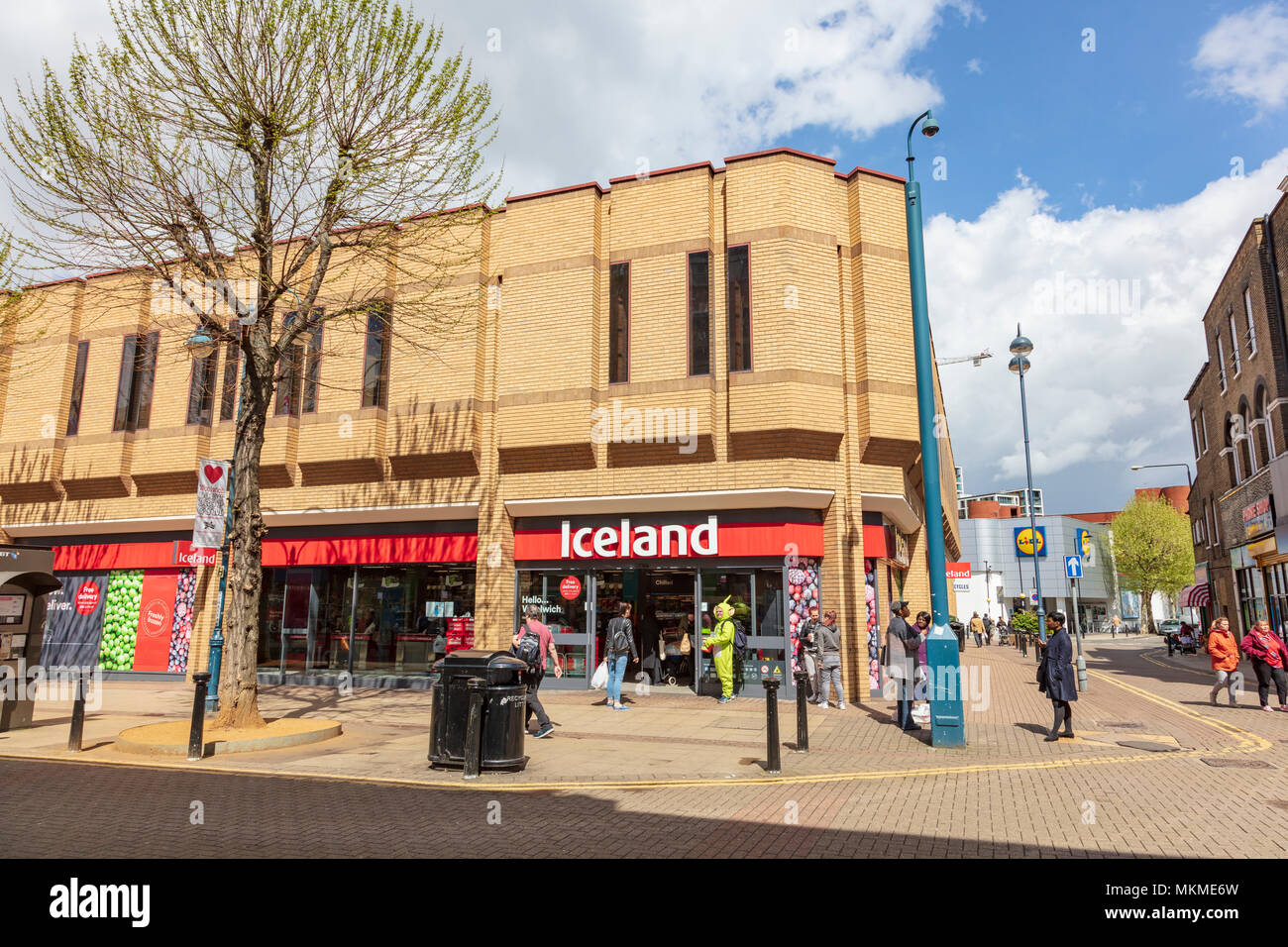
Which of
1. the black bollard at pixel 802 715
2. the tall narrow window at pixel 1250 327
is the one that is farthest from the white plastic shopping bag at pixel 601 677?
the tall narrow window at pixel 1250 327

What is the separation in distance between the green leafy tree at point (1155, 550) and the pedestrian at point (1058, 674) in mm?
62470

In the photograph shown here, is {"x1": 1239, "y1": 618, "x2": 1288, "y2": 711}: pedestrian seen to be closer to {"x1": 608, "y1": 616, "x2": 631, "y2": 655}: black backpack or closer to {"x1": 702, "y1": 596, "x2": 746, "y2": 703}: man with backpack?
{"x1": 702, "y1": 596, "x2": 746, "y2": 703}: man with backpack

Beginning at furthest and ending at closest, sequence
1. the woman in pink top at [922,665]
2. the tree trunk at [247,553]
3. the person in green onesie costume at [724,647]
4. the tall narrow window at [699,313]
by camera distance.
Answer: the tall narrow window at [699,313], the person in green onesie costume at [724,647], the woman in pink top at [922,665], the tree trunk at [247,553]

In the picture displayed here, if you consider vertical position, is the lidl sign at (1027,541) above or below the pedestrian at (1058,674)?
above

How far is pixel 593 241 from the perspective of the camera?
17031 millimetres

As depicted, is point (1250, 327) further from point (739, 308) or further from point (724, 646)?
point (724, 646)

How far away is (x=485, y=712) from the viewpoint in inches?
347

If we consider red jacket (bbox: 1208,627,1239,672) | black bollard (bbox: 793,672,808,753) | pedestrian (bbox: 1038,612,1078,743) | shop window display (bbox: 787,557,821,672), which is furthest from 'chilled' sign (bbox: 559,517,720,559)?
red jacket (bbox: 1208,627,1239,672)

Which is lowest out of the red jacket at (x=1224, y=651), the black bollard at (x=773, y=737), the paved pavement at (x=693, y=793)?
the paved pavement at (x=693, y=793)

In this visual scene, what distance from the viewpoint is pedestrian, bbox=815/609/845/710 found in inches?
541

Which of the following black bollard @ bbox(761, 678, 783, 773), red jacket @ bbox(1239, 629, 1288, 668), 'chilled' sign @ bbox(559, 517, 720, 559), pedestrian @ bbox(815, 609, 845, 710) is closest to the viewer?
black bollard @ bbox(761, 678, 783, 773)

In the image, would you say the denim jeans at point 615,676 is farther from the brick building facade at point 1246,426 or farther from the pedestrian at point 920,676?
the brick building facade at point 1246,426

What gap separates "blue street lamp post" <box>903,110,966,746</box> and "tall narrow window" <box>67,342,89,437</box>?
71.2ft

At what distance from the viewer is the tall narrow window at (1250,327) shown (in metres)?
24.7
